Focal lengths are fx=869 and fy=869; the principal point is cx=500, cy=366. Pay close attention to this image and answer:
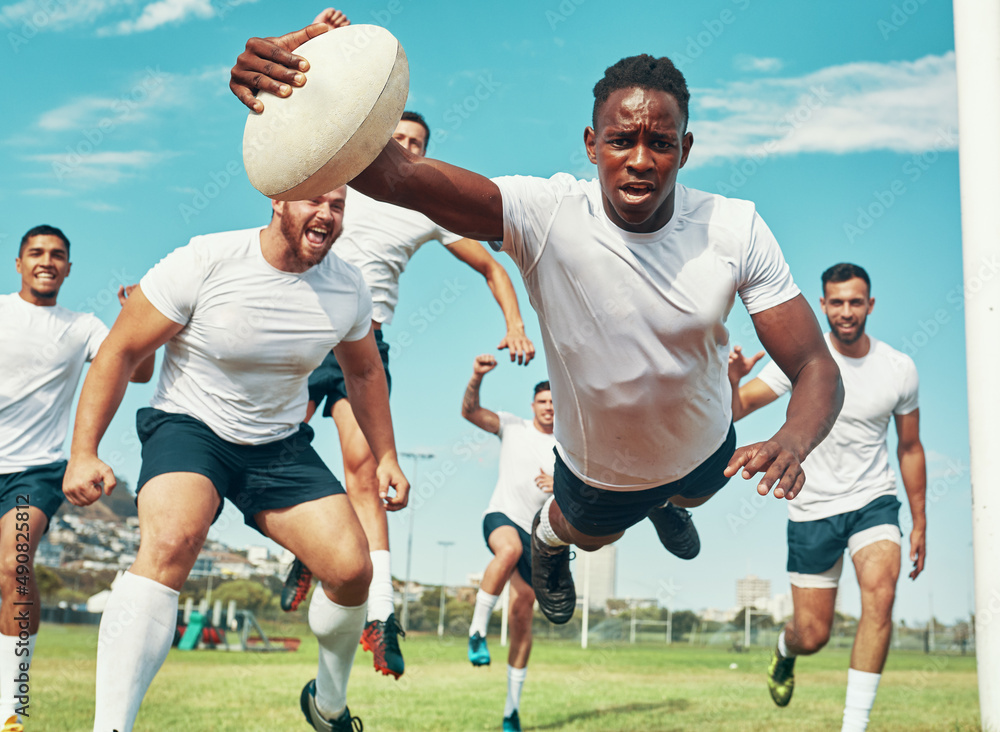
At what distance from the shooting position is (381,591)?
5422mm

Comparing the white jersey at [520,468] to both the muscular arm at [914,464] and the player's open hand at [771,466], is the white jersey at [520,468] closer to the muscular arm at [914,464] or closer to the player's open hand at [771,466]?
the muscular arm at [914,464]

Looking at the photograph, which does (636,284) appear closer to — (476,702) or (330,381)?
→ (330,381)

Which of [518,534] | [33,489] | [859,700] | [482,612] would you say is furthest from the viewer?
[482,612]

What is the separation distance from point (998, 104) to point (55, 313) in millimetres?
7580

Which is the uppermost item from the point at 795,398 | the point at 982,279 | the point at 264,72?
the point at 982,279

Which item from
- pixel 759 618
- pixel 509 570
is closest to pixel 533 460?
pixel 509 570

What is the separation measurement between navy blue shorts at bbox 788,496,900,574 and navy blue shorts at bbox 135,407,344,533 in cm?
397

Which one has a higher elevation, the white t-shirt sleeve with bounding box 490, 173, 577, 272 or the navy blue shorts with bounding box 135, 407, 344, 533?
the white t-shirt sleeve with bounding box 490, 173, 577, 272

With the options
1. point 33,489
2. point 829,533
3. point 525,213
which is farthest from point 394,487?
point 829,533

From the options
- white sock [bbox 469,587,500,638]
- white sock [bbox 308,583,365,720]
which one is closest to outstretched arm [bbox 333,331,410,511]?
white sock [bbox 308,583,365,720]

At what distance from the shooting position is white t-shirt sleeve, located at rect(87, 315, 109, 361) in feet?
21.0

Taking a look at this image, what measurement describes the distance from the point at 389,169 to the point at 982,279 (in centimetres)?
589

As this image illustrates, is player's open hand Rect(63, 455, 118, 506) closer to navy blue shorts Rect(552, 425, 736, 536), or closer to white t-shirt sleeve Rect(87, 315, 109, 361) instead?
navy blue shorts Rect(552, 425, 736, 536)

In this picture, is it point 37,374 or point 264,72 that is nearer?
point 264,72
